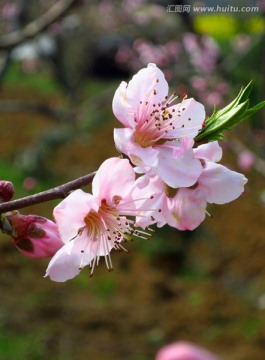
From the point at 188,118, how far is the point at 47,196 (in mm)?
253

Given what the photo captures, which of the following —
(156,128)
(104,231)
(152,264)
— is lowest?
(152,264)

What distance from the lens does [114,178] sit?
899 millimetres

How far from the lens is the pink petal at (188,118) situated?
37.6 inches

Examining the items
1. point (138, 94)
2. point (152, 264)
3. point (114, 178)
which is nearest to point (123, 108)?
point (138, 94)

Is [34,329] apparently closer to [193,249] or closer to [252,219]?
[193,249]

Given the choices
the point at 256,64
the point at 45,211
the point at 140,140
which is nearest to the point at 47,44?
the point at 256,64

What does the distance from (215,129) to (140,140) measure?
0.12 m

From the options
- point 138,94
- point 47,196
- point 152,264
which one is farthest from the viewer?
point 152,264

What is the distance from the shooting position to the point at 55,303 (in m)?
4.70

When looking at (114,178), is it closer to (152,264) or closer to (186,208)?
(186,208)

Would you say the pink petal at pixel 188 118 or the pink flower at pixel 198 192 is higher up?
the pink petal at pixel 188 118

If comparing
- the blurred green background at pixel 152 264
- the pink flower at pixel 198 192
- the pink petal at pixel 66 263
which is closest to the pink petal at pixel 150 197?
the pink flower at pixel 198 192

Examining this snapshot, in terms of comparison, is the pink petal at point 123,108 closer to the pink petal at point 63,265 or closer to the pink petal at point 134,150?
the pink petal at point 134,150

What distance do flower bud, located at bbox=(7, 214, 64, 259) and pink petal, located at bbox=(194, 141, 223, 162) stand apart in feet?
0.79
